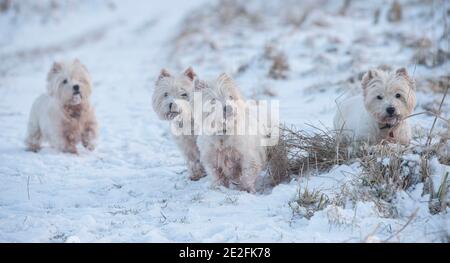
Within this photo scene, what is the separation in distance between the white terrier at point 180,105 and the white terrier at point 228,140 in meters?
Result: 0.67

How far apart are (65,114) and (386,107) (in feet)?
16.7

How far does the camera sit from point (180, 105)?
20.4 feet

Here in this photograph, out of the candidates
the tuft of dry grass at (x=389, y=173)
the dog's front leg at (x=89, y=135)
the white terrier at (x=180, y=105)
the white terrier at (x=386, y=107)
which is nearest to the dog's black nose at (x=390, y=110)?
the white terrier at (x=386, y=107)

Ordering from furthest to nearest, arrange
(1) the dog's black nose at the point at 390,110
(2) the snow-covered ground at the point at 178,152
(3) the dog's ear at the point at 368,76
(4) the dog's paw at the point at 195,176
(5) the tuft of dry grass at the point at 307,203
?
(4) the dog's paw at the point at 195,176, (3) the dog's ear at the point at 368,76, (1) the dog's black nose at the point at 390,110, (5) the tuft of dry grass at the point at 307,203, (2) the snow-covered ground at the point at 178,152

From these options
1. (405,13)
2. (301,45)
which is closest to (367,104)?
(301,45)

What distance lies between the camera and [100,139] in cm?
868

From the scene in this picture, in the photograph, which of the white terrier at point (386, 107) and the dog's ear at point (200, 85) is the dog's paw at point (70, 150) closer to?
the dog's ear at point (200, 85)

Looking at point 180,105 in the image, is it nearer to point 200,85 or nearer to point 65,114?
point 200,85

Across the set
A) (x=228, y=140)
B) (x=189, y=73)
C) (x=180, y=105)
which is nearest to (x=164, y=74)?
(x=189, y=73)

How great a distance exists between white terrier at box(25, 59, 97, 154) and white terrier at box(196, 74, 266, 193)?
125 inches

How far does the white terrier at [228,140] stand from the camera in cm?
527

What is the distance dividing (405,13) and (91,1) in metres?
25.0

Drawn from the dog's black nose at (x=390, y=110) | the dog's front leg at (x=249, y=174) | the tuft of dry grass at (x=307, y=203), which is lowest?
the tuft of dry grass at (x=307, y=203)

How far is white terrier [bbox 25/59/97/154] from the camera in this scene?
7863 millimetres
